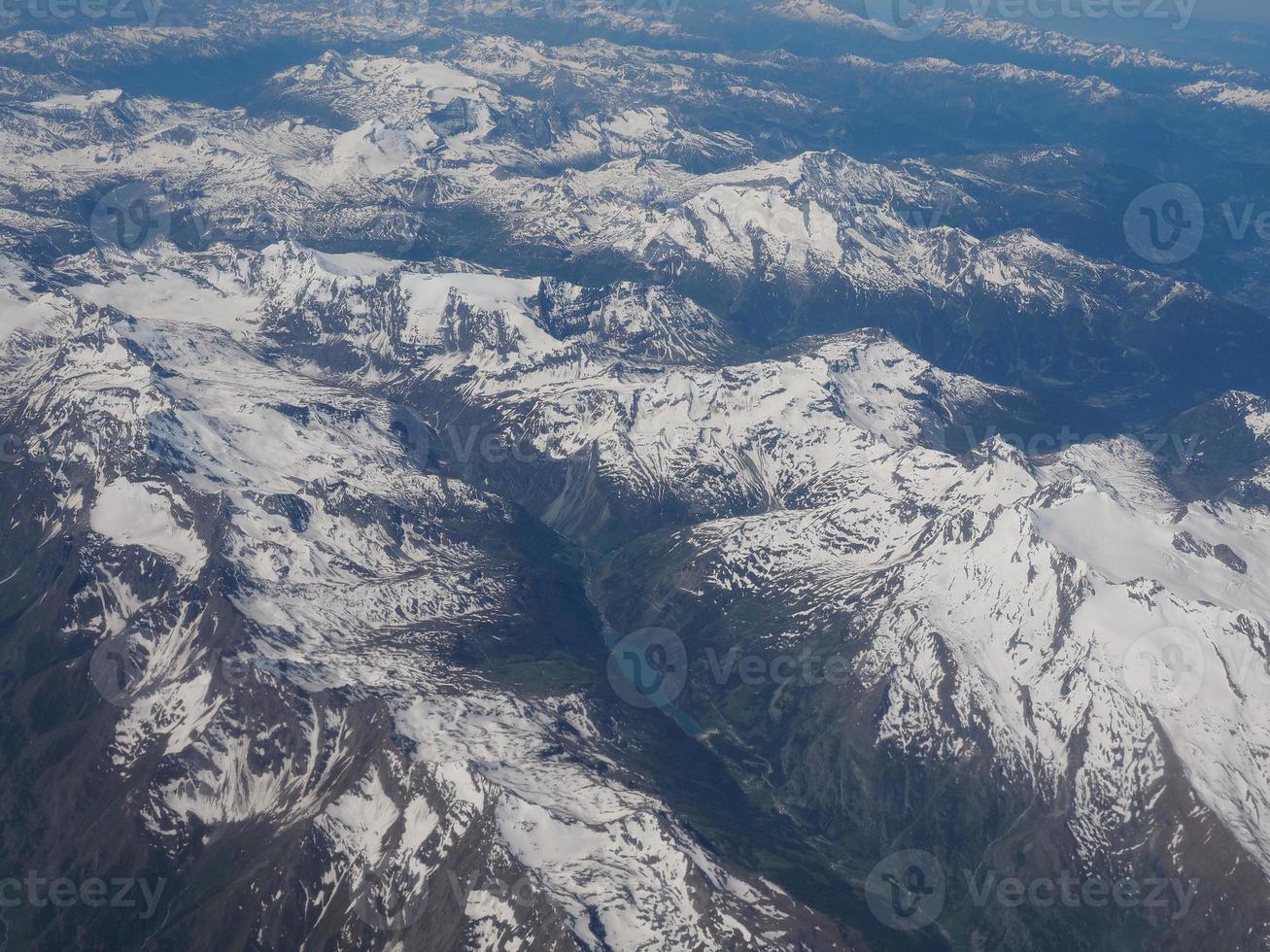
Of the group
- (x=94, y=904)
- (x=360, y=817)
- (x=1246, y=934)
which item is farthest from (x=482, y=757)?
(x=1246, y=934)

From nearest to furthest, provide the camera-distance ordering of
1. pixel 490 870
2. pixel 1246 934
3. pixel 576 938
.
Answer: pixel 576 938
pixel 490 870
pixel 1246 934

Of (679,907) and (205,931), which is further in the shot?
(205,931)

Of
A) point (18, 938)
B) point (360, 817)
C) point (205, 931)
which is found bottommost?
point (18, 938)

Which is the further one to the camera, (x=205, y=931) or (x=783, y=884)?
(x=783, y=884)

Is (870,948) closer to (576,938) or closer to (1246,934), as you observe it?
(576,938)

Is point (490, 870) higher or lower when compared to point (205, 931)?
higher

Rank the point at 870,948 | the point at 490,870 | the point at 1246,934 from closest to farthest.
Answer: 1. the point at 490,870
2. the point at 870,948
3. the point at 1246,934

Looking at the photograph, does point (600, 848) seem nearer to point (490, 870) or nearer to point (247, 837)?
point (490, 870)

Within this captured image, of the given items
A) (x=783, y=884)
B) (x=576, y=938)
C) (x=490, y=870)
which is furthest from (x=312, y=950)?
(x=783, y=884)

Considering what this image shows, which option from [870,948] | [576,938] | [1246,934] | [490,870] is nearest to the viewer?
[576,938]
